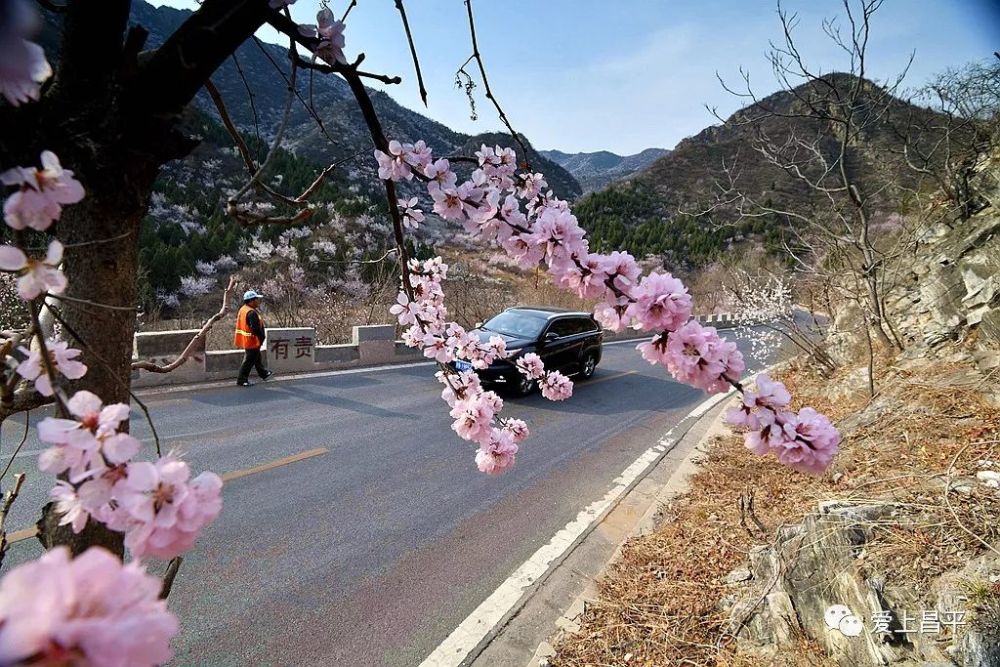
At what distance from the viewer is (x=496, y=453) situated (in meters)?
2.67

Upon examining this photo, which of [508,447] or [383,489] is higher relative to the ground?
[508,447]

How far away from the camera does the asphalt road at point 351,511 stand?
3223 millimetres

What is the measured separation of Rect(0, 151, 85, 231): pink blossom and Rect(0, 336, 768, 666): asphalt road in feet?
1.75

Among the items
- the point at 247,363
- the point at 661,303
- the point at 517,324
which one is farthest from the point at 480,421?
the point at 517,324

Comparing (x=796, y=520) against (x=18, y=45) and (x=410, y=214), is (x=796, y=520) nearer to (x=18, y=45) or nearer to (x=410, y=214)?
(x=410, y=214)

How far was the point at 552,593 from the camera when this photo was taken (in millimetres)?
3654

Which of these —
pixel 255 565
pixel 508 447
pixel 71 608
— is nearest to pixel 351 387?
pixel 255 565

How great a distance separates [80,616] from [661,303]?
1526 millimetres

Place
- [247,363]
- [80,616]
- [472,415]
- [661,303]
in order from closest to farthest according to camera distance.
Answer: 1. [80,616]
2. [661,303]
3. [472,415]
4. [247,363]

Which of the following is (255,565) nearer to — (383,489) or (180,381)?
(383,489)

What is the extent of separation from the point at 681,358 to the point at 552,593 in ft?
8.99

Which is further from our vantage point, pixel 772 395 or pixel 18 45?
pixel 772 395

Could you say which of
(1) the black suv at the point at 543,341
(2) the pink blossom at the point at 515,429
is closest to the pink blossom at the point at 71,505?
(2) the pink blossom at the point at 515,429

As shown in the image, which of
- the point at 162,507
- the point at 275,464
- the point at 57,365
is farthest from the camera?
the point at 275,464
